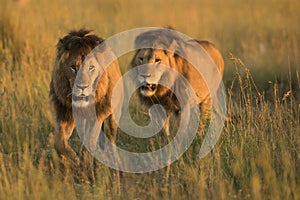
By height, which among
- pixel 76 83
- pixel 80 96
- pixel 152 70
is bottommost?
A: pixel 80 96

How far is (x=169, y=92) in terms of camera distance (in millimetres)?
6309

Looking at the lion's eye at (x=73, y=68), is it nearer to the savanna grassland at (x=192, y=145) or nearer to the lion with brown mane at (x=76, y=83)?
the lion with brown mane at (x=76, y=83)

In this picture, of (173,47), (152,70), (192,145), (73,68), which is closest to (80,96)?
(73,68)

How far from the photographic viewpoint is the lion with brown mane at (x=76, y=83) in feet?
17.6

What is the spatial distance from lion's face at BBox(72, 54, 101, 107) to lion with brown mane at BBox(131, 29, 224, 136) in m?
0.60

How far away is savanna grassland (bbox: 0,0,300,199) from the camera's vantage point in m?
4.63

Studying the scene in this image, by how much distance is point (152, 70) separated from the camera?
19.3 ft

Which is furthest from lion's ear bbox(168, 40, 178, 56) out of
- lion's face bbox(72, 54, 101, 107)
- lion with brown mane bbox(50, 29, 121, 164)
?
lion's face bbox(72, 54, 101, 107)

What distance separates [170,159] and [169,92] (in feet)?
3.72

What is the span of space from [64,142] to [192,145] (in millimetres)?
1189

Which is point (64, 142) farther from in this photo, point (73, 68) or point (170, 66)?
point (170, 66)

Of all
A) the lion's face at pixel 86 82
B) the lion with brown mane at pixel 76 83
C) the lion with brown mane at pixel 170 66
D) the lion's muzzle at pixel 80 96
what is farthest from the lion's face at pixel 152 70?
the lion's muzzle at pixel 80 96

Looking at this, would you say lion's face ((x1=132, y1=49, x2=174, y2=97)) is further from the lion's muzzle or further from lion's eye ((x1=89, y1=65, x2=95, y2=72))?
the lion's muzzle

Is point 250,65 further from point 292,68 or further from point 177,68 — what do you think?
point 177,68
